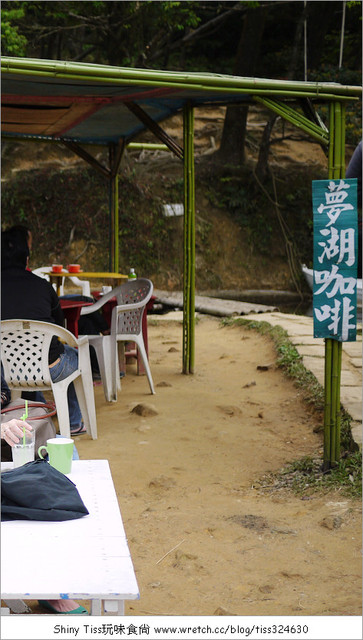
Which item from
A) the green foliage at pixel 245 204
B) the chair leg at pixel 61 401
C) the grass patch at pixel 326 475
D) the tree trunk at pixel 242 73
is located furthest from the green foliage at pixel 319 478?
the green foliage at pixel 245 204

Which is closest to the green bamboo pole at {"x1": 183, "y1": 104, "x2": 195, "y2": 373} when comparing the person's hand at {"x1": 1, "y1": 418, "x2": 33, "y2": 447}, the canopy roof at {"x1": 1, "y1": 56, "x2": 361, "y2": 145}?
the canopy roof at {"x1": 1, "y1": 56, "x2": 361, "y2": 145}

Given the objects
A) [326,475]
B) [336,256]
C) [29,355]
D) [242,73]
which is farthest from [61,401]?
[242,73]

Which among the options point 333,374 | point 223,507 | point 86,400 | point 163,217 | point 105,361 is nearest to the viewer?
point 223,507

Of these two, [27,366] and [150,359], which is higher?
[27,366]

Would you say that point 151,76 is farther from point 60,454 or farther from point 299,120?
point 60,454

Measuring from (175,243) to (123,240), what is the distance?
1204mm

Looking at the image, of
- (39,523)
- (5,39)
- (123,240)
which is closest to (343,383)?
(39,523)

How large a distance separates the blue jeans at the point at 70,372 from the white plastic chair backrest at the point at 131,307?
96 centimetres

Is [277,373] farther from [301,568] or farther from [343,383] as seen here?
[301,568]

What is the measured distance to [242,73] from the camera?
622 inches

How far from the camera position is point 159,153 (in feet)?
57.9

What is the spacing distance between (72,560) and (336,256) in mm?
2963

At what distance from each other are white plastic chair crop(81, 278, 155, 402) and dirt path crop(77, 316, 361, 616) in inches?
8.2

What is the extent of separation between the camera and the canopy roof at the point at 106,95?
13.3 feet
